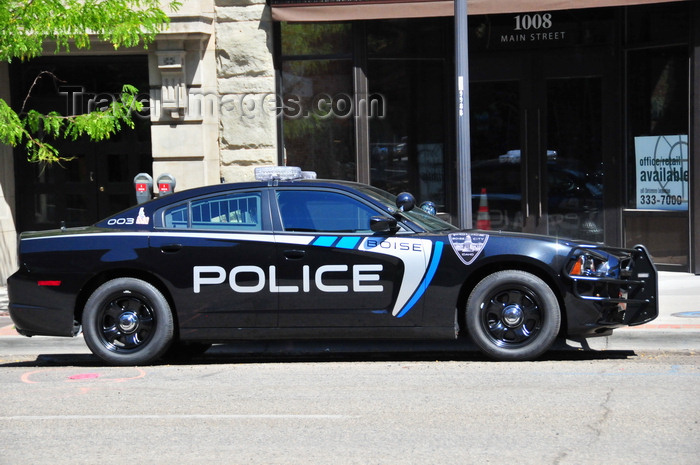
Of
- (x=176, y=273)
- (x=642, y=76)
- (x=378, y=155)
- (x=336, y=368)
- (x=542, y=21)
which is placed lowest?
(x=336, y=368)

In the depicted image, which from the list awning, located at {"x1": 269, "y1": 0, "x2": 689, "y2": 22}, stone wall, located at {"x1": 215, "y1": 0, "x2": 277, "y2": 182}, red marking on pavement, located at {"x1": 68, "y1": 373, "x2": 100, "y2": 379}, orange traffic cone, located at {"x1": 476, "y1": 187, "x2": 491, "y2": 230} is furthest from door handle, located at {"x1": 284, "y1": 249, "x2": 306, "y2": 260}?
orange traffic cone, located at {"x1": 476, "y1": 187, "x2": 491, "y2": 230}

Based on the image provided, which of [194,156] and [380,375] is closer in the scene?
[380,375]

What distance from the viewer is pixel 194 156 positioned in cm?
1354

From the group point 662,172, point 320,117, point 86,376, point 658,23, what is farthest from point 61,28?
point 662,172

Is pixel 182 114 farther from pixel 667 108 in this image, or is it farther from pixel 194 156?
pixel 667 108

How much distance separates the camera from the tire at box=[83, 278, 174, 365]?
26.3 feet

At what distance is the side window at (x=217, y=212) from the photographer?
820 centimetres

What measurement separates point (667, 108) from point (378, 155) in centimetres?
400

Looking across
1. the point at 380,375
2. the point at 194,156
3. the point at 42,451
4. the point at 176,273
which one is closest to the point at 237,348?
the point at 176,273

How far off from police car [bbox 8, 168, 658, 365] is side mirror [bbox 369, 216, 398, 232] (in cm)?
1

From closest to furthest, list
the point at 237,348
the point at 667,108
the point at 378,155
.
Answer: the point at 237,348
the point at 667,108
the point at 378,155

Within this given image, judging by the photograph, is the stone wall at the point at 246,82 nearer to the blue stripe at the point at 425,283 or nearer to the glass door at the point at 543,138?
the glass door at the point at 543,138

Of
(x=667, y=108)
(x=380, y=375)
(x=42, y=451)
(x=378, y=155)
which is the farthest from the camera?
(x=378, y=155)

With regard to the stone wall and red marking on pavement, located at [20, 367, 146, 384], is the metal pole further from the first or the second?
the stone wall
